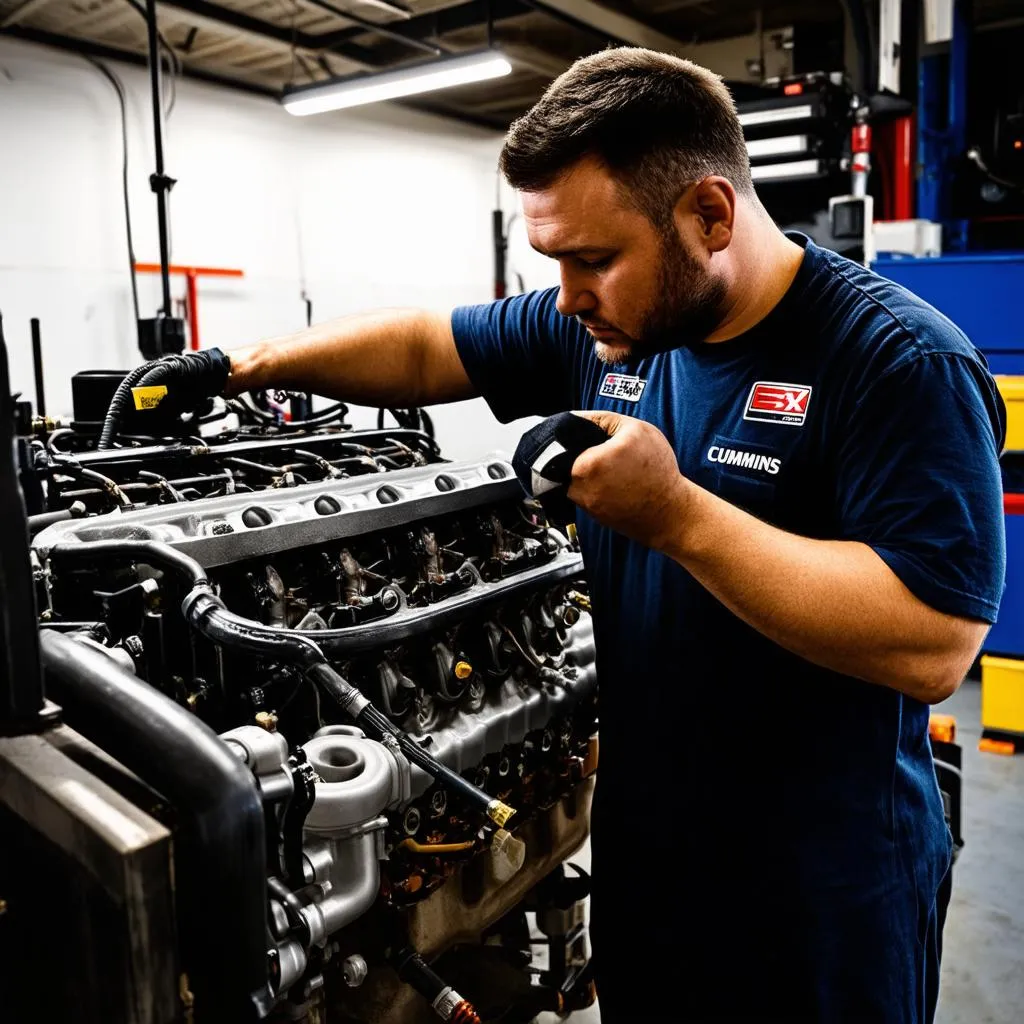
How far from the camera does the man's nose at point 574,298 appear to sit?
1.31 meters

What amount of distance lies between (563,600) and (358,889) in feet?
3.40

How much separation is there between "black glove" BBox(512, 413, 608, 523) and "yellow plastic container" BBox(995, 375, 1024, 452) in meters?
3.84

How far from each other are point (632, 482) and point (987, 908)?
262 cm

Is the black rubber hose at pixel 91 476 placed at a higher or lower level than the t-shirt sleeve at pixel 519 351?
lower

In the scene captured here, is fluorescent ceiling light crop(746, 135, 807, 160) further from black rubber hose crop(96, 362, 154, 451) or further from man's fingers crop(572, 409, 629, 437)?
man's fingers crop(572, 409, 629, 437)

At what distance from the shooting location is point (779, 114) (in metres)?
5.09

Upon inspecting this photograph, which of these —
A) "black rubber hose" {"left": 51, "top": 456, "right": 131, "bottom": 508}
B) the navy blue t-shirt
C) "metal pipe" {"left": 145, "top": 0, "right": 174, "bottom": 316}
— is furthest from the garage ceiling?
the navy blue t-shirt

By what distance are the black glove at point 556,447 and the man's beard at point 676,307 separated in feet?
0.78

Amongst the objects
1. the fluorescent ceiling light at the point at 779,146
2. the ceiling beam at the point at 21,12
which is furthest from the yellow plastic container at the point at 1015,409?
the ceiling beam at the point at 21,12

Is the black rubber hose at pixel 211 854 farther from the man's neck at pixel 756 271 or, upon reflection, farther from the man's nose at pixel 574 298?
the man's neck at pixel 756 271

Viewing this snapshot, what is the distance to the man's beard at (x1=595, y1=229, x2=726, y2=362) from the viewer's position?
4.11 feet

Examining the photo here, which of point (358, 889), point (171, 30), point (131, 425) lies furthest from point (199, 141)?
point (358, 889)

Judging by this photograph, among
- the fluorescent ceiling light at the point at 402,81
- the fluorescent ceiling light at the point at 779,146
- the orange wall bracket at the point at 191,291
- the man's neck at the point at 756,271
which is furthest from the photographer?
the orange wall bracket at the point at 191,291

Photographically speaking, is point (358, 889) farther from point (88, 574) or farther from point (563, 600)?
point (563, 600)
